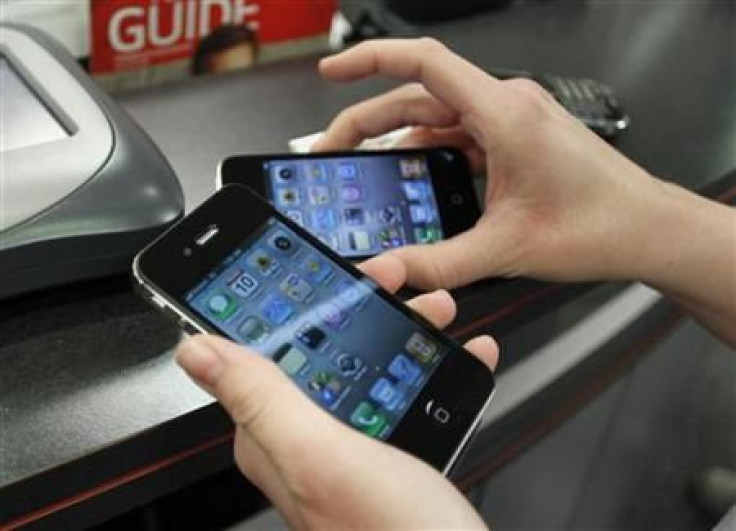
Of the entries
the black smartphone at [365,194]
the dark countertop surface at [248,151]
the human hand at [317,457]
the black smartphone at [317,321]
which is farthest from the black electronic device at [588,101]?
the human hand at [317,457]

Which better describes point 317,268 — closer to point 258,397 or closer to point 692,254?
point 258,397

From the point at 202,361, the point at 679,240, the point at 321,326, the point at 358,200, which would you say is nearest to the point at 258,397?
the point at 202,361

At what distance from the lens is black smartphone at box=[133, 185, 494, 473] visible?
47cm

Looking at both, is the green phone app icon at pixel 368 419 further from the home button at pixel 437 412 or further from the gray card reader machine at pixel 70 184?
the gray card reader machine at pixel 70 184

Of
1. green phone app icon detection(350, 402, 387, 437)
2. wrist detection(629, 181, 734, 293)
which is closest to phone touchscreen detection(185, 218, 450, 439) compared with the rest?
green phone app icon detection(350, 402, 387, 437)

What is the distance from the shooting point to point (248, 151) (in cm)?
65

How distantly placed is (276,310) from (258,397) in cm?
12

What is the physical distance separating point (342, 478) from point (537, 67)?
20.5 inches

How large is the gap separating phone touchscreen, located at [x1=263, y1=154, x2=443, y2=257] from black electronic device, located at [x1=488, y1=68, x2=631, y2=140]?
16cm

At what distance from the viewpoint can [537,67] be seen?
2.63 ft

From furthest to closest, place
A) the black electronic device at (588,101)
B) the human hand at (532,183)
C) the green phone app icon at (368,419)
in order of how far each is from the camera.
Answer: the black electronic device at (588,101) < the human hand at (532,183) < the green phone app icon at (368,419)

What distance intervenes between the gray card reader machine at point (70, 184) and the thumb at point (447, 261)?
0.13 meters

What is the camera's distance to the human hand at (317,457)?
37cm

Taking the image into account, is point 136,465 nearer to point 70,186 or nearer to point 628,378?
point 70,186
